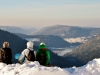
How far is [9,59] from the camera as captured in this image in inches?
483

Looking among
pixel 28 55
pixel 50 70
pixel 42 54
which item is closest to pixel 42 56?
pixel 42 54

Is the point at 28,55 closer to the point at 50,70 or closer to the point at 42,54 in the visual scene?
the point at 42,54

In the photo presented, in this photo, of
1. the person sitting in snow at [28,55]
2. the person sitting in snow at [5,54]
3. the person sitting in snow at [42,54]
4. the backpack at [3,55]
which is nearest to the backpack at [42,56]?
the person sitting in snow at [42,54]

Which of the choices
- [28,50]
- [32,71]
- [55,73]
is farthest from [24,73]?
[28,50]

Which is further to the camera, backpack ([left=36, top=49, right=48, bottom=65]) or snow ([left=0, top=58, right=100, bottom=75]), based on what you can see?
backpack ([left=36, top=49, right=48, bottom=65])

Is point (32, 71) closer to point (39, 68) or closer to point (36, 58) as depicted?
point (39, 68)

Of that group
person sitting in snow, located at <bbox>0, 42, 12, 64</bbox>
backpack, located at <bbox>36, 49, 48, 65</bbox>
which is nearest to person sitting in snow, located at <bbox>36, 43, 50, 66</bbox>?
backpack, located at <bbox>36, 49, 48, 65</bbox>

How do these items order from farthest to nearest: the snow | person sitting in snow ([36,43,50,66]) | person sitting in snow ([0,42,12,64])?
person sitting in snow ([36,43,50,66]) → person sitting in snow ([0,42,12,64]) → the snow

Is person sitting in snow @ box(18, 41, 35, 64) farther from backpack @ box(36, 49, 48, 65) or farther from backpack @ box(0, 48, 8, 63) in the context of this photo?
backpack @ box(0, 48, 8, 63)

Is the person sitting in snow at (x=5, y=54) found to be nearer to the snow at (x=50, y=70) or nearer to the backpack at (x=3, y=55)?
the backpack at (x=3, y=55)

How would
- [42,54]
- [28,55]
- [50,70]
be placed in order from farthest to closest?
1. [42,54]
2. [28,55]
3. [50,70]

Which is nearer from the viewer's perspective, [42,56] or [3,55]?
[3,55]

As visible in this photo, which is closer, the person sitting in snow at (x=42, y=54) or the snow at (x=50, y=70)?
the snow at (x=50, y=70)

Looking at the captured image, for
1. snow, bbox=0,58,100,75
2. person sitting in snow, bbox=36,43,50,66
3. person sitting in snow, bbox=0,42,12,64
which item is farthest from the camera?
person sitting in snow, bbox=36,43,50,66
